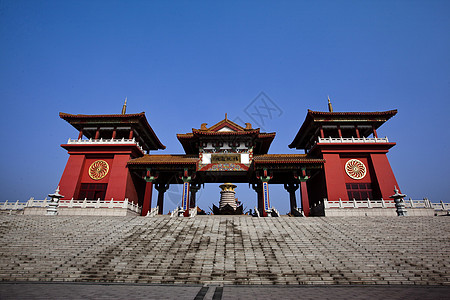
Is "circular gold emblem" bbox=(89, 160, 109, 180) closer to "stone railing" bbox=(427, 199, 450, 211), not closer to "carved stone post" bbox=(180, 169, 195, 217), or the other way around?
"carved stone post" bbox=(180, 169, 195, 217)

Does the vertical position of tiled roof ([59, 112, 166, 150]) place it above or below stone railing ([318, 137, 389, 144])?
above

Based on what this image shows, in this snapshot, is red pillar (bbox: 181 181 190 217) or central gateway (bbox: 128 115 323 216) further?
central gateway (bbox: 128 115 323 216)

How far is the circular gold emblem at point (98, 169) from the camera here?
19675 mm

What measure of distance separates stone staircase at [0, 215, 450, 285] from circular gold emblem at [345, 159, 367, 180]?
20.8ft

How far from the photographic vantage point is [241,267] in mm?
7426

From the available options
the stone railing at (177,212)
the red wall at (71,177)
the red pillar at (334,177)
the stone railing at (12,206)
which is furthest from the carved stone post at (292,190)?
the stone railing at (12,206)

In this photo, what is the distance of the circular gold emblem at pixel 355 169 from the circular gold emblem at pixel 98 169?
824 inches

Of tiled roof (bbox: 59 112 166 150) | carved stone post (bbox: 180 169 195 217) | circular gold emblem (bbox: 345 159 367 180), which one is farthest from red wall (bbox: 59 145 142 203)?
circular gold emblem (bbox: 345 159 367 180)

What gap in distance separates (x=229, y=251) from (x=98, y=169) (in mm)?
15984

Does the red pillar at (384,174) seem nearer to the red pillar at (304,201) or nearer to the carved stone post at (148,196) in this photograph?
the red pillar at (304,201)

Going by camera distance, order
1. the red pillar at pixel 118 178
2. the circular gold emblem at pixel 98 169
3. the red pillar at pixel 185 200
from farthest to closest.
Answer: the circular gold emblem at pixel 98 169 → the red pillar at pixel 118 178 → the red pillar at pixel 185 200

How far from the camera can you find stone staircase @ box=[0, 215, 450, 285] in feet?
22.8

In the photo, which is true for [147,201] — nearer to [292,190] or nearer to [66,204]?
[66,204]

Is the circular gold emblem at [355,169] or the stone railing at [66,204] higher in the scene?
the circular gold emblem at [355,169]
